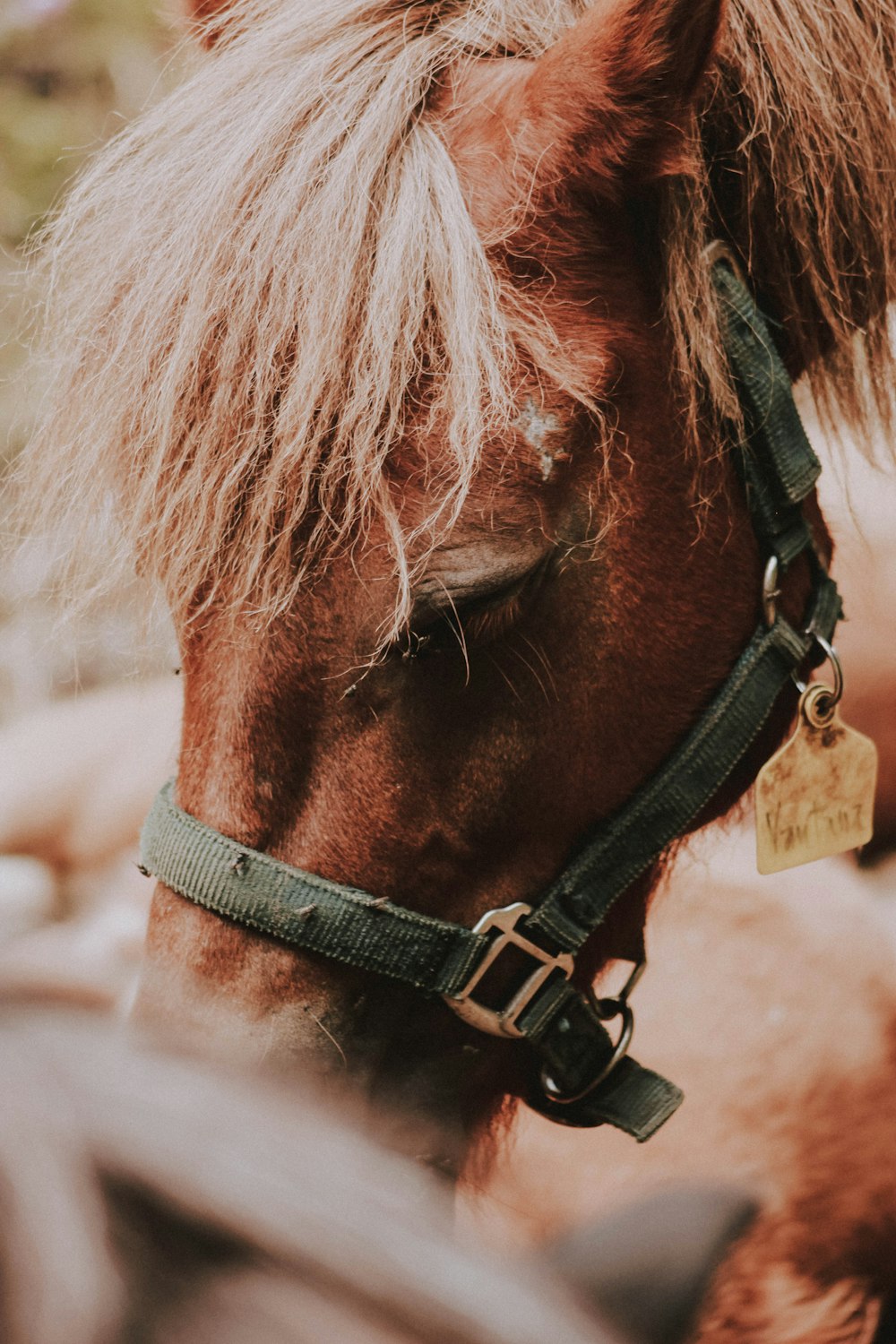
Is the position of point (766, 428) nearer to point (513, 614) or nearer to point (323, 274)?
point (513, 614)

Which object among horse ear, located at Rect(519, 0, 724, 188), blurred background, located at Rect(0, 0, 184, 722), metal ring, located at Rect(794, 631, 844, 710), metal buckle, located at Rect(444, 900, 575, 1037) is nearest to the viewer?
horse ear, located at Rect(519, 0, 724, 188)

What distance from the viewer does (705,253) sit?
1.00 meters

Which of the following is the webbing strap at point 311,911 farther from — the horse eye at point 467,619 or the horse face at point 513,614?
the horse eye at point 467,619

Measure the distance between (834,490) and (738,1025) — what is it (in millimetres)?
850

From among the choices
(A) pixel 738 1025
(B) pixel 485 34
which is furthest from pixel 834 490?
(B) pixel 485 34

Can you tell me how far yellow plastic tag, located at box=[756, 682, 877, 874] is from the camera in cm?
109

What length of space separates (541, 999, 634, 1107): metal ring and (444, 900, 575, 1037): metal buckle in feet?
0.36

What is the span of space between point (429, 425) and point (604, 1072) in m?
0.67

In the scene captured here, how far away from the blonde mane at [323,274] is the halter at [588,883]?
0.30ft

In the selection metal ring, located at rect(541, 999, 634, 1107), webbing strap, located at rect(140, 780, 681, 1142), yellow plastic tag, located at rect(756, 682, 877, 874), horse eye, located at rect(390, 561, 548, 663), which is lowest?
metal ring, located at rect(541, 999, 634, 1107)

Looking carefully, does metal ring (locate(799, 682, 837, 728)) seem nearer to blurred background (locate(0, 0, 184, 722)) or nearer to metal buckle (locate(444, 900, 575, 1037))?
metal buckle (locate(444, 900, 575, 1037))

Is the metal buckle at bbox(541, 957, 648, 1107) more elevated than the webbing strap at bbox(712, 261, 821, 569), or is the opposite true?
the webbing strap at bbox(712, 261, 821, 569)

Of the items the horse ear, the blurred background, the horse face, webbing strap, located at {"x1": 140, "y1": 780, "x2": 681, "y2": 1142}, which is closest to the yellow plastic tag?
the horse face

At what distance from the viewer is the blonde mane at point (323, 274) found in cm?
88
